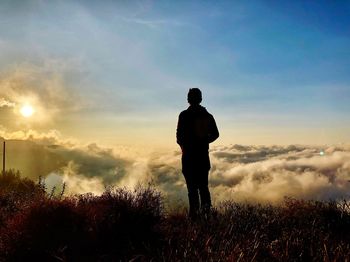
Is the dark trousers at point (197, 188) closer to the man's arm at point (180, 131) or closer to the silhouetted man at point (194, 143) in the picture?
the silhouetted man at point (194, 143)

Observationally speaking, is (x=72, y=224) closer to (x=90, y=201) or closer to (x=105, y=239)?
(x=105, y=239)

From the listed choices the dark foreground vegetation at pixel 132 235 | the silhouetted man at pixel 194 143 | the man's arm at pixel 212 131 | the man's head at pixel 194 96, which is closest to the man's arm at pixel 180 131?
the silhouetted man at pixel 194 143

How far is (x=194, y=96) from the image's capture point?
810 centimetres

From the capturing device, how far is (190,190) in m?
8.17

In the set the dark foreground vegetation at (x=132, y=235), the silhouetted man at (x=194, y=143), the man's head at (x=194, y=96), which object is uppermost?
the man's head at (x=194, y=96)

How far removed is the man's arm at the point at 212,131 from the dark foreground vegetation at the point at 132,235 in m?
1.53

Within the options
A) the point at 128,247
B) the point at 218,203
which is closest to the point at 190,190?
the point at 218,203

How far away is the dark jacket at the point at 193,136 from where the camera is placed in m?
8.12

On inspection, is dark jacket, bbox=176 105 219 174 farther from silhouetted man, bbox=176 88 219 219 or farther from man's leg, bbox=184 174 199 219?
man's leg, bbox=184 174 199 219

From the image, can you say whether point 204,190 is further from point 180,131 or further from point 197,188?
point 180,131

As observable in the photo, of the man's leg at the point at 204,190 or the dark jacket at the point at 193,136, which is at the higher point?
the dark jacket at the point at 193,136

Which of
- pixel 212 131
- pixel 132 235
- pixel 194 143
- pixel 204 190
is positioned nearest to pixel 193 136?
pixel 194 143

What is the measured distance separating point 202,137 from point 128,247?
135 inches

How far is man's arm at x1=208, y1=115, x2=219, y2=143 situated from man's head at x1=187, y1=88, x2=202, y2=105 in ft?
1.46
